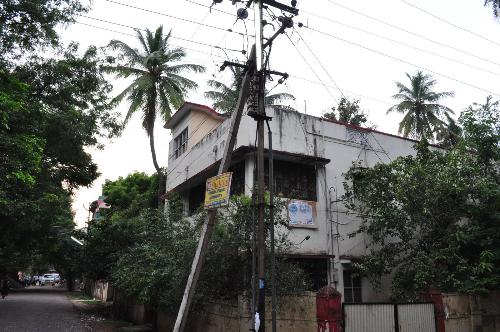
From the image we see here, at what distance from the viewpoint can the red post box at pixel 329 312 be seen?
997 centimetres

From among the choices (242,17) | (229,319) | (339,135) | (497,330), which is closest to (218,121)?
(339,135)

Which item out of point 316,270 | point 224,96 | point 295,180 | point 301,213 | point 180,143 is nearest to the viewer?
point 301,213

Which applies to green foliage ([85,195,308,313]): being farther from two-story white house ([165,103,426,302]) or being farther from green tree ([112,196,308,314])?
two-story white house ([165,103,426,302])

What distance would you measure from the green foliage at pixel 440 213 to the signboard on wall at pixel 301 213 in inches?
55.0

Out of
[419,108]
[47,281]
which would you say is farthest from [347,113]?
[47,281]

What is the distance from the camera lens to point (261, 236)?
379 inches

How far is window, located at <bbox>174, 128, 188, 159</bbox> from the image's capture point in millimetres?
21750

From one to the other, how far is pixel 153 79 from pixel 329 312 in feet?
65.6

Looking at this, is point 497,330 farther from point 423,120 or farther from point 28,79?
point 423,120

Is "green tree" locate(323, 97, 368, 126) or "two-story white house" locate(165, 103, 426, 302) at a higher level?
"green tree" locate(323, 97, 368, 126)

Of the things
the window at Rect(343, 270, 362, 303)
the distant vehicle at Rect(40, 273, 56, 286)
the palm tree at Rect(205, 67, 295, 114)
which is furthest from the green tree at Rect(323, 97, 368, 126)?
the distant vehicle at Rect(40, 273, 56, 286)

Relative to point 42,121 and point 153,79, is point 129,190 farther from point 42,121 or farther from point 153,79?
point 42,121

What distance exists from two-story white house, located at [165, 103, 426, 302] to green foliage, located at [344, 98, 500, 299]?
769mm

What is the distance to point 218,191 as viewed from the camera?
1019cm
